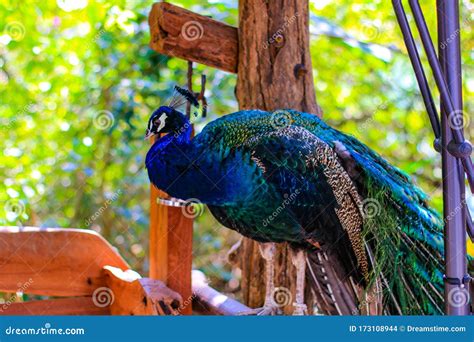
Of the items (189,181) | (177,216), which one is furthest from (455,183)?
(177,216)

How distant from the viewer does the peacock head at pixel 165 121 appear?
1.31 metres

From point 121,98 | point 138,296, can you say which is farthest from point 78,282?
point 121,98

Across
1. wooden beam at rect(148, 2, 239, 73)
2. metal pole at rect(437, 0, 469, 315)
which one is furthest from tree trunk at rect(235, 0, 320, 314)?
metal pole at rect(437, 0, 469, 315)

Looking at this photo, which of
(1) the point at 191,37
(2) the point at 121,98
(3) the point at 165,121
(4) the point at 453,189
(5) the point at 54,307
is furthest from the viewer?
(2) the point at 121,98

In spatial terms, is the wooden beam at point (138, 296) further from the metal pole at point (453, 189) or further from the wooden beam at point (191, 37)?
the metal pole at point (453, 189)

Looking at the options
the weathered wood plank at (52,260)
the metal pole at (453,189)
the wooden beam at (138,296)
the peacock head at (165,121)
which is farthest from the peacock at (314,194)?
the metal pole at (453,189)

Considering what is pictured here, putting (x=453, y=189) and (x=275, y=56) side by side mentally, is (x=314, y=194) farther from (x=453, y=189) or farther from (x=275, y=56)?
(x=453, y=189)

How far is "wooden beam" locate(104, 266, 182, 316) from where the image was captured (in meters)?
1.54

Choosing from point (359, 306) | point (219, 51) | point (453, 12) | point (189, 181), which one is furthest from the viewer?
point (219, 51)

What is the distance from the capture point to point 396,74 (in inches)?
119

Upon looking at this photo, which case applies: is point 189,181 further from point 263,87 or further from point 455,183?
point 455,183

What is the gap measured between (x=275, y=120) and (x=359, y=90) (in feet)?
5.87

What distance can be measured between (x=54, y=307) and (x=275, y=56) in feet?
2.86

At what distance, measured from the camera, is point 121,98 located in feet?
8.71
